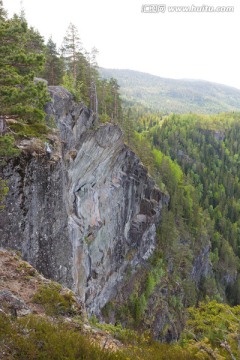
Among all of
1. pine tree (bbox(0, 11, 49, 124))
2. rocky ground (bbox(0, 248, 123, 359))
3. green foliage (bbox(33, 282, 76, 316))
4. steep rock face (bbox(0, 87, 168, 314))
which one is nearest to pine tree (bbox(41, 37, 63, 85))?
steep rock face (bbox(0, 87, 168, 314))

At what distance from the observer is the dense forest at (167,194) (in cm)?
1077

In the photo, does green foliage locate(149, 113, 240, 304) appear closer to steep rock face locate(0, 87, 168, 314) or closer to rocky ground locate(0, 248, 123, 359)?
steep rock face locate(0, 87, 168, 314)

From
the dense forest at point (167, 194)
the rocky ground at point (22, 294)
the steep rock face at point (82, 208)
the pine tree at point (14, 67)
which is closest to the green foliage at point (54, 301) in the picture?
the rocky ground at point (22, 294)

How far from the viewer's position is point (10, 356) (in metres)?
5.80

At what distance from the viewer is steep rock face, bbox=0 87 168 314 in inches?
567

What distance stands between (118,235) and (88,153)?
13.4 metres

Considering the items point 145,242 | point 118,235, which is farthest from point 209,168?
point 118,235

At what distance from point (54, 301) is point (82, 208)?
17.0m

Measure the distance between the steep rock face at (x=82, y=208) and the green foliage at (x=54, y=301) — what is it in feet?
12.3

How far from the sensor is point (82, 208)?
2739 centimetres

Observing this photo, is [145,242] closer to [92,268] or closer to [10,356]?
[92,268]

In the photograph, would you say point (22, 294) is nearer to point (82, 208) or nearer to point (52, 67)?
point (82, 208)

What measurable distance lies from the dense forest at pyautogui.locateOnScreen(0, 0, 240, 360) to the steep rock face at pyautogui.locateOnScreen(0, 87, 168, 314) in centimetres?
166

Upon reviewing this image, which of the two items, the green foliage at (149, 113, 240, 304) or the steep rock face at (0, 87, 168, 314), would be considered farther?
the green foliage at (149, 113, 240, 304)
